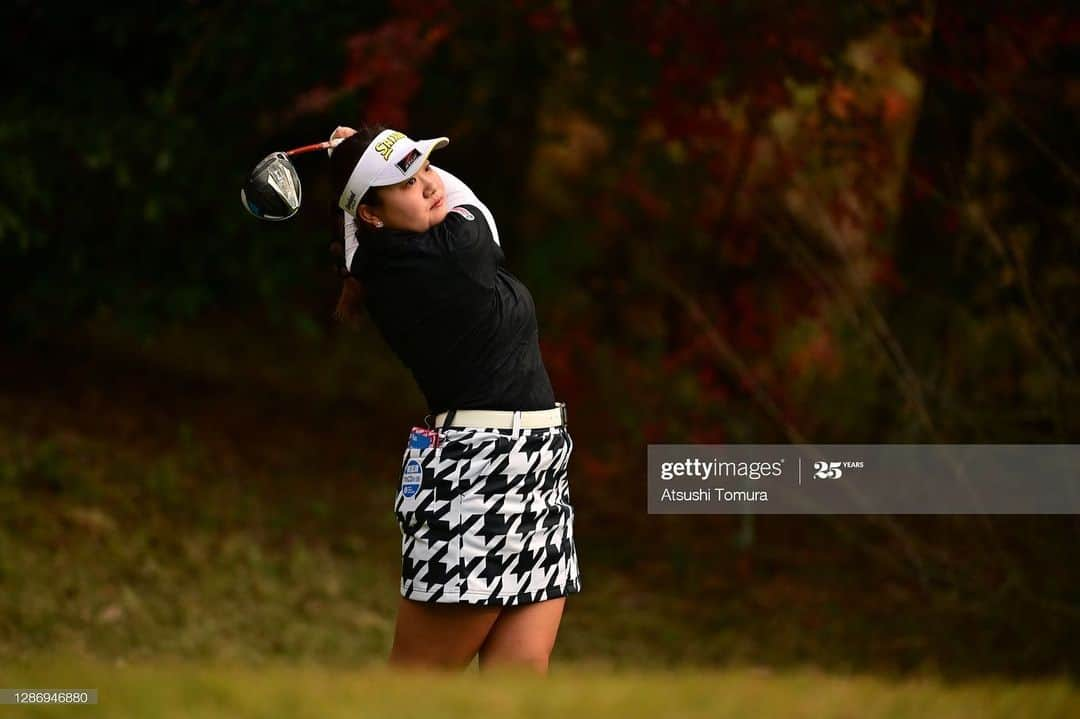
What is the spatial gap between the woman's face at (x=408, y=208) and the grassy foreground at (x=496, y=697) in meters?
1.08

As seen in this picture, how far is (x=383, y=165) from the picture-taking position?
3.48 m

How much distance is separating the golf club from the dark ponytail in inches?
3.5

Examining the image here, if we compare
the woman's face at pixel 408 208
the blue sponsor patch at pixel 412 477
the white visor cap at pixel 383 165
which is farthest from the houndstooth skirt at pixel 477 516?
the white visor cap at pixel 383 165

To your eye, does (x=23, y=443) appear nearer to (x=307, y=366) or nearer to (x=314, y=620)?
(x=314, y=620)

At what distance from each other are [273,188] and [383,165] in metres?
0.39

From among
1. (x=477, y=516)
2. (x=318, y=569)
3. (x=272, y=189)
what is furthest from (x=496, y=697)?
(x=318, y=569)

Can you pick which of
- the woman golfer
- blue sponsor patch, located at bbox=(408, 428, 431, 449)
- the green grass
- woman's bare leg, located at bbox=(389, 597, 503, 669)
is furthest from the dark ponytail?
the green grass

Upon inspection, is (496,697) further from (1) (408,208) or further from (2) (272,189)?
(2) (272,189)

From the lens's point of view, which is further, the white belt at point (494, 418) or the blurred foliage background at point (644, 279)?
the blurred foliage background at point (644, 279)

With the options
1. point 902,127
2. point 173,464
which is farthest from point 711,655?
point 902,127

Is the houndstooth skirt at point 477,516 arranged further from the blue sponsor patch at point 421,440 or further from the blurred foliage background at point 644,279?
the blurred foliage background at point 644,279

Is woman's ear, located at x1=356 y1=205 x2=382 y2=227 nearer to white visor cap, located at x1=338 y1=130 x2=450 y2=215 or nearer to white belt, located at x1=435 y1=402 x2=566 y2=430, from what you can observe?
white visor cap, located at x1=338 y1=130 x2=450 y2=215

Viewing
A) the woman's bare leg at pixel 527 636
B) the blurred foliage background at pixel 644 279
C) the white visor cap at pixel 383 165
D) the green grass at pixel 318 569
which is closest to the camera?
the white visor cap at pixel 383 165

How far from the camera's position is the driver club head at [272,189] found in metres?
3.70
